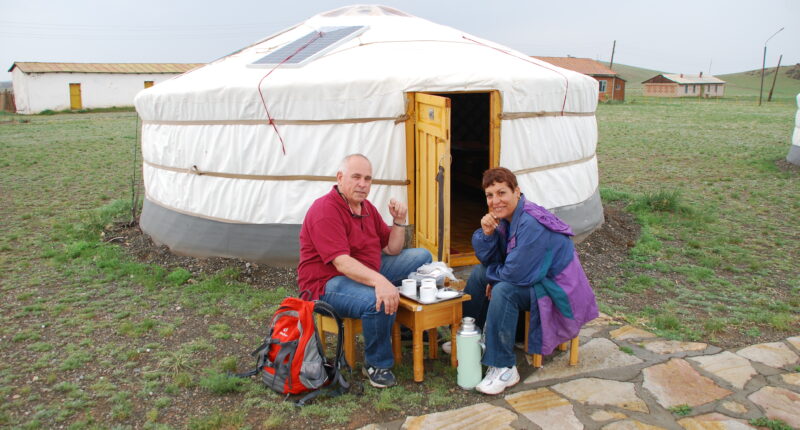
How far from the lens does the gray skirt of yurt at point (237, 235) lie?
4816mm

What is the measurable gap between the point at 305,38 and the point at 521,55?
1.99m

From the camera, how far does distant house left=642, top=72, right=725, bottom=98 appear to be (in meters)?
A: 41.8

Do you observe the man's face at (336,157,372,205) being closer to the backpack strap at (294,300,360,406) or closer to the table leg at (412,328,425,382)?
the backpack strap at (294,300,360,406)

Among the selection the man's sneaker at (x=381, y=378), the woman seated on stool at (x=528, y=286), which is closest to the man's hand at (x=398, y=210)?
the woman seated on stool at (x=528, y=286)

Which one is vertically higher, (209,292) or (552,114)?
(552,114)

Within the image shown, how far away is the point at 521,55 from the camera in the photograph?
Result: 5.79 meters

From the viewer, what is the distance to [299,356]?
2.90 metres

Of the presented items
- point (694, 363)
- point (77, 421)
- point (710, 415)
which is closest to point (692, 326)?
point (694, 363)

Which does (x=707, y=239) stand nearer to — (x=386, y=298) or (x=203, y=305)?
(x=386, y=298)

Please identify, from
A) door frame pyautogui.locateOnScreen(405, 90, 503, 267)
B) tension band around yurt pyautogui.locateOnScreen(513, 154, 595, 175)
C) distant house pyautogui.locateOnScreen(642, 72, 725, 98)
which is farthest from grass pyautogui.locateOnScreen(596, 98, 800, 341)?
distant house pyautogui.locateOnScreen(642, 72, 725, 98)

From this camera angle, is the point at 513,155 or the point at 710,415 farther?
the point at 513,155

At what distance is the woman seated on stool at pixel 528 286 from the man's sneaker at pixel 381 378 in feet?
1.38

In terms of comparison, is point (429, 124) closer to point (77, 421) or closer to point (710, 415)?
point (710, 415)

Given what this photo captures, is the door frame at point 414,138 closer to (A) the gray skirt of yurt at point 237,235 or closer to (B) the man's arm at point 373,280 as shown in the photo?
(A) the gray skirt of yurt at point 237,235
